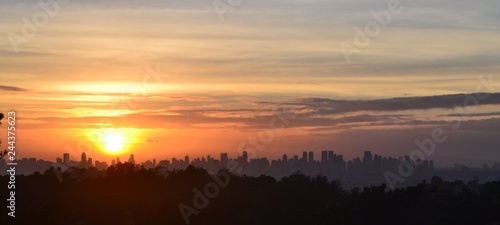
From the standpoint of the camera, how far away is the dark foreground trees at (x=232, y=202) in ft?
173

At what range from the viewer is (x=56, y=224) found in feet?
149

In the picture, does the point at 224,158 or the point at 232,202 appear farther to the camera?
the point at 224,158

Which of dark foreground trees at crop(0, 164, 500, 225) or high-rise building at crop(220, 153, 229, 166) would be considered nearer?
dark foreground trees at crop(0, 164, 500, 225)

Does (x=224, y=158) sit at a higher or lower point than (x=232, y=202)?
higher

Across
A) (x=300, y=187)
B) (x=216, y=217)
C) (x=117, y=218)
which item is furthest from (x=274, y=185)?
(x=117, y=218)

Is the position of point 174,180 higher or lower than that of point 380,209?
higher

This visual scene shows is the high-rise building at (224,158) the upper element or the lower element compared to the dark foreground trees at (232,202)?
upper

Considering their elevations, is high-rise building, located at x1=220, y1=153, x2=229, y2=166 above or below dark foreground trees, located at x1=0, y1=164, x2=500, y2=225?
above

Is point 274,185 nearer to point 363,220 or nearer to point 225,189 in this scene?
point 225,189

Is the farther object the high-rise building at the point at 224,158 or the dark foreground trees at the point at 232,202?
the high-rise building at the point at 224,158

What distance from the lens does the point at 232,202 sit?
61719 millimetres

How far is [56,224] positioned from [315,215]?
26755mm

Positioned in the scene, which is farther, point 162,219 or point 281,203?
point 281,203

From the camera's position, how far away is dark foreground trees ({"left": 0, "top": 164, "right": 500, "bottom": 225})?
52.7 metres
